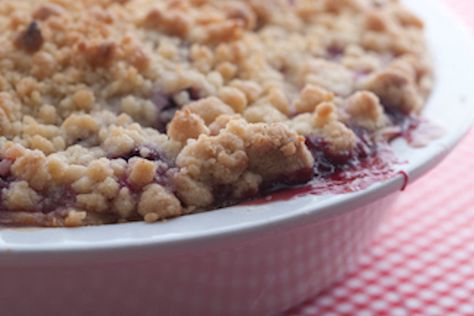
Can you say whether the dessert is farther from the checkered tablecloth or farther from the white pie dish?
the checkered tablecloth

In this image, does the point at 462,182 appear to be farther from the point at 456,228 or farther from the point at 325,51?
the point at 325,51

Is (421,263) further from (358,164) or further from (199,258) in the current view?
(199,258)

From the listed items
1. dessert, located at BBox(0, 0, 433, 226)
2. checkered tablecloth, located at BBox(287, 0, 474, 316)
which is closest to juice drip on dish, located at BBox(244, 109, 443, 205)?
dessert, located at BBox(0, 0, 433, 226)

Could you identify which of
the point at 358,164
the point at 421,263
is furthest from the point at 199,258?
the point at 421,263

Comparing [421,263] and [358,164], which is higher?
[358,164]

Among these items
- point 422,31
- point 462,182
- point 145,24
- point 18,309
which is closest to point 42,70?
point 145,24

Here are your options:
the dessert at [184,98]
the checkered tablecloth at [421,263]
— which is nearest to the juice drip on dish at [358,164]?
the dessert at [184,98]

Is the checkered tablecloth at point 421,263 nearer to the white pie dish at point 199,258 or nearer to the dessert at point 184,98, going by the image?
the white pie dish at point 199,258
